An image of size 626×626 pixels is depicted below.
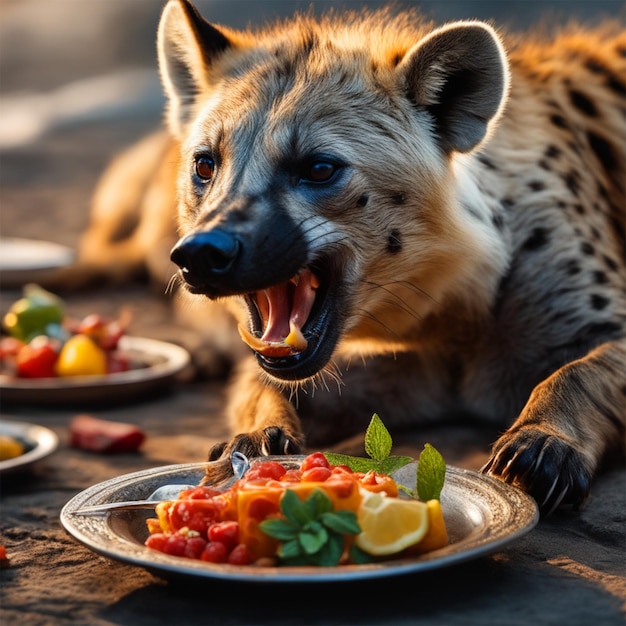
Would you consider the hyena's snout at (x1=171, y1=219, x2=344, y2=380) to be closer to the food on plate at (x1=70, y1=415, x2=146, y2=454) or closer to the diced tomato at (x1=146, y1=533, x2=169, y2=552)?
the diced tomato at (x1=146, y1=533, x2=169, y2=552)

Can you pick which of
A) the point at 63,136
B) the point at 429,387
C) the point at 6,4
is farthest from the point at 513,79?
the point at 6,4

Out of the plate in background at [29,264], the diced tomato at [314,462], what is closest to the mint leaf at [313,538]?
the diced tomato at [314,462]

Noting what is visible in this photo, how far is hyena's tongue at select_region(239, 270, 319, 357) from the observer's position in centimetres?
231

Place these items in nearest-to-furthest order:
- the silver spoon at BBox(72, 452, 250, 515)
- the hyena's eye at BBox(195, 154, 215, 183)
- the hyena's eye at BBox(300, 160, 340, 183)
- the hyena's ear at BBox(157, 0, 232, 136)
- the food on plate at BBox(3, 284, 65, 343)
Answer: the silver spoon at BBox(72, 452, 250, 515) < the hyena's eye at BBox(300, 160, 340, 183) < the hyena's eye at BBox(195, 154, 215, 183) < the hyena's ear at BBox(157, 0, 232, 136) < the food on plate at BBox(3, 284, 65, 343)

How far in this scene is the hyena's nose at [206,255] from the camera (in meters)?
2.14

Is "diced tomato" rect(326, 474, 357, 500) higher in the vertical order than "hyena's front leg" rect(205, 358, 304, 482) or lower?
higher

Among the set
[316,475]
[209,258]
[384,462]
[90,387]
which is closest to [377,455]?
[384,462]

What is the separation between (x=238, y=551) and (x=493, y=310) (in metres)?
1.28

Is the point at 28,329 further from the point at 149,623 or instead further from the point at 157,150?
the point at 149,623

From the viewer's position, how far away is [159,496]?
214 cm

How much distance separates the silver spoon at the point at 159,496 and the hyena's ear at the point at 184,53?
1.08 m

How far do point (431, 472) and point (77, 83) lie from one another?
11.1 meters

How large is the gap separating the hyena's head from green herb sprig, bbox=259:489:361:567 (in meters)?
0.57

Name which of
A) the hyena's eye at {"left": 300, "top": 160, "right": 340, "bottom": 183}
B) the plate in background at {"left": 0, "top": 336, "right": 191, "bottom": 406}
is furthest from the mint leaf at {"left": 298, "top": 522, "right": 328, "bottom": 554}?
the plate in background at {"left": 0, "top": 336, "right": 191, "bottom": 406}
